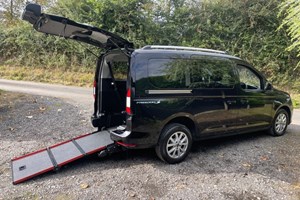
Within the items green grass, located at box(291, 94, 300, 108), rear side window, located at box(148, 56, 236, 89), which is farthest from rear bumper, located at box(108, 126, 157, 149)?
green grass, located at box(291, 94, 300, 108)

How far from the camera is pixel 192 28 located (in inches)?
558

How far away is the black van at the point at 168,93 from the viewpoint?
4.06m

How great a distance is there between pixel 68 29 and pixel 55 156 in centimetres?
211

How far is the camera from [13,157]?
4594 millimetres

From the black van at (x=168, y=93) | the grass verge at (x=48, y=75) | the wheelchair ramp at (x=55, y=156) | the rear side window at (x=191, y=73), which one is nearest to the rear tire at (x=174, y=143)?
the black van at (x=168, y=93)

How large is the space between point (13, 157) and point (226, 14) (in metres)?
12.7

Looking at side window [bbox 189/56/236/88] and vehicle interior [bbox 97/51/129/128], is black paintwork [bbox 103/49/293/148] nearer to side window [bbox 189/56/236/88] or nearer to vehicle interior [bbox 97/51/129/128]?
side window [bbox 189/56/236/88]

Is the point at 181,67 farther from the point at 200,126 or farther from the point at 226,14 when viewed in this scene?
the point at 226,14

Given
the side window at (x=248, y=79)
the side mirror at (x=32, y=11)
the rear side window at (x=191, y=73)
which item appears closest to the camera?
the side mirror at (x=32, y=11)

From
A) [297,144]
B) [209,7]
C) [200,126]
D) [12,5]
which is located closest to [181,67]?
[200,126]

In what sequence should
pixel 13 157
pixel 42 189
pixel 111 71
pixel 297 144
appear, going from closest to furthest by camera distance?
pixel 42 189, pixel 13 157, pixel 111 71, pixel 297 144

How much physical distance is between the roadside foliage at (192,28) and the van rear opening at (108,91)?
7.47 metres

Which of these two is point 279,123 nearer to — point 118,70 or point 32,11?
point 118,70

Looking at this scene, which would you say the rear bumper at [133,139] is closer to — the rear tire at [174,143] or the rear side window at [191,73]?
the rear tire at [174,143]
